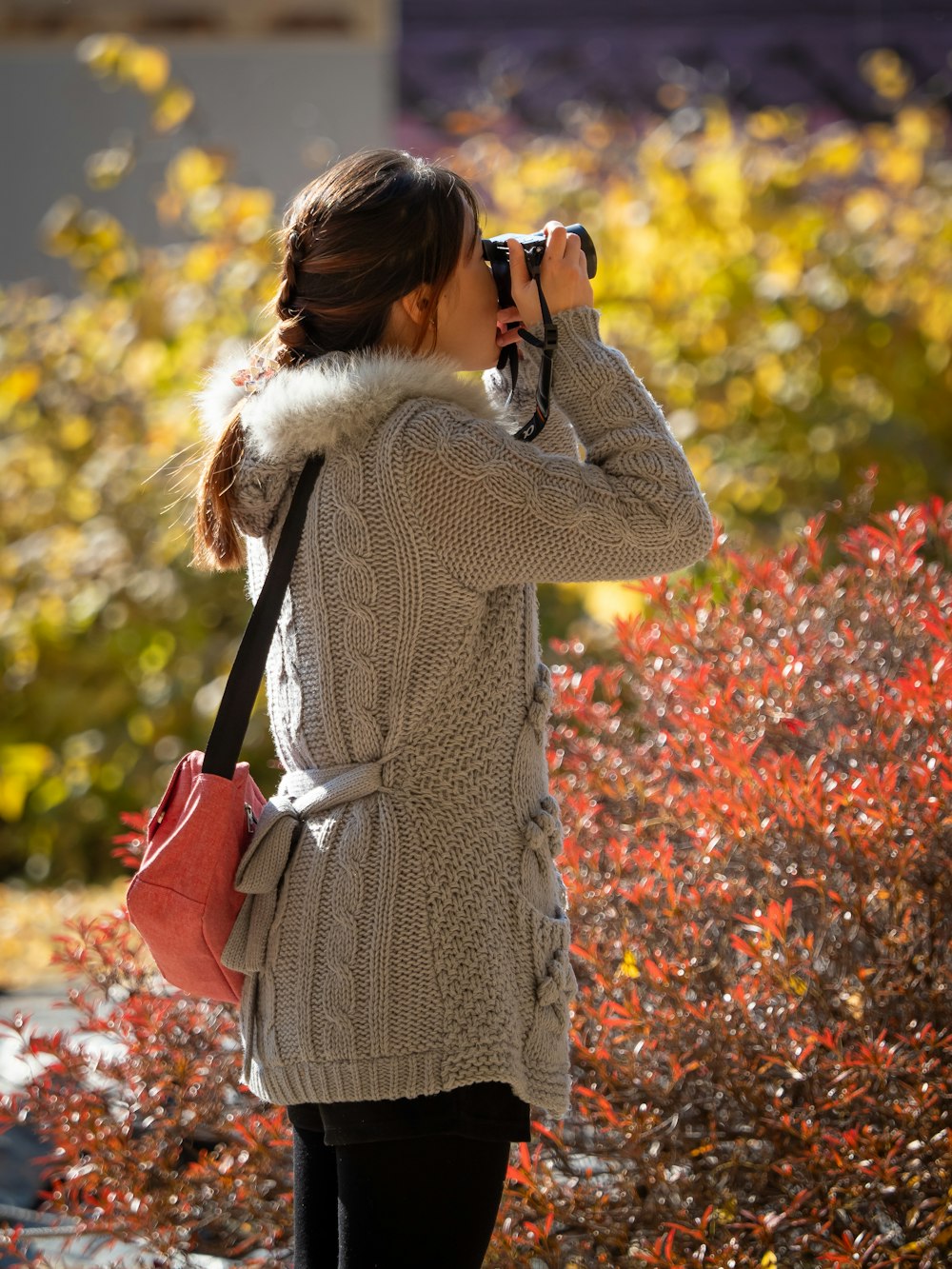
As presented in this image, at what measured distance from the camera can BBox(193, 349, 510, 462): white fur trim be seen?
166 centimetres

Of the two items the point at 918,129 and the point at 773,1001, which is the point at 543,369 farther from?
the point at 918,129

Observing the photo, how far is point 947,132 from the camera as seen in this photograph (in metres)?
7.18

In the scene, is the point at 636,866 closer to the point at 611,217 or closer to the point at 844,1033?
the point at 844,1033

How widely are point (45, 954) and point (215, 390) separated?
125 inches

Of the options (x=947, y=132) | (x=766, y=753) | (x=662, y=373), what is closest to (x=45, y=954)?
(x=662, y=373)

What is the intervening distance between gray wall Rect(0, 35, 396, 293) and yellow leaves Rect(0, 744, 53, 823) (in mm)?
3059

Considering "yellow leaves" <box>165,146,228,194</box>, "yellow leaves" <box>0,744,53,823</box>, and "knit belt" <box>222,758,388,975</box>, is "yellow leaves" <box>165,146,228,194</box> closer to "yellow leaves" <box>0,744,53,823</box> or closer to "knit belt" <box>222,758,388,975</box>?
"yellow leaves" <box>0,744,53,823</box>

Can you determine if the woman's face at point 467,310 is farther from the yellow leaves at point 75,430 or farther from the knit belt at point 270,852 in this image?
the yellow leaves at point 75,430

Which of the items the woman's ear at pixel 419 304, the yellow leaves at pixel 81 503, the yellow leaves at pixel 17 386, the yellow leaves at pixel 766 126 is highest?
the woman's ear at pixel 419 304

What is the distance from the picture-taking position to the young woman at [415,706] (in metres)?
1.60

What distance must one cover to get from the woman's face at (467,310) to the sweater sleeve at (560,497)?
15cm

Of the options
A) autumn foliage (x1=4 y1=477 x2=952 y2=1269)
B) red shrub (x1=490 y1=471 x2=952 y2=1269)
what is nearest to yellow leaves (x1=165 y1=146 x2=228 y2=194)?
autumn foliage (x1=4 y1=477 x2=952 y2=1269)

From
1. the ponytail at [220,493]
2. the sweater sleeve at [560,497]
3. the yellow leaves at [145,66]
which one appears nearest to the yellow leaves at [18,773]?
the yellow leaves at [145,66]

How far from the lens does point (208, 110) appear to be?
24.9ft
